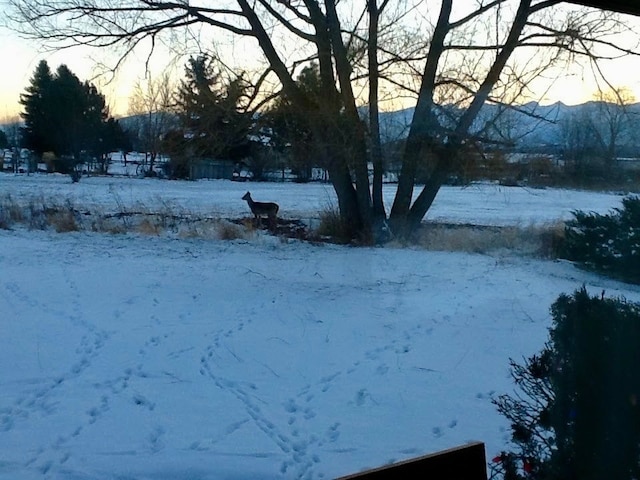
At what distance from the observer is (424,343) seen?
2.54 metres

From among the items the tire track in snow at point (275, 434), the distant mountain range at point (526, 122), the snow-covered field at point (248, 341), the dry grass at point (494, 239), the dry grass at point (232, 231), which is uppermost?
the distant mountain range at point (526, 122)

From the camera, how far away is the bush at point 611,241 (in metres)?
2.11

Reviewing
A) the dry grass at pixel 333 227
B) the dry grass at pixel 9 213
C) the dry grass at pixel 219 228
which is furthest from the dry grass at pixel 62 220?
the dry grass at pixel 333 227

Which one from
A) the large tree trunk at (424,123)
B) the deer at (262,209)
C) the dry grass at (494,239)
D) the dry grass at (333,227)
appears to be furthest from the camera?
the dry grass at (333,227)

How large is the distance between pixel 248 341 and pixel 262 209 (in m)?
1.14

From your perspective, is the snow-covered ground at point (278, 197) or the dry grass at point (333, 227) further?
the dry grass at point (333, 227)

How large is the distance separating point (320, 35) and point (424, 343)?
2.29m

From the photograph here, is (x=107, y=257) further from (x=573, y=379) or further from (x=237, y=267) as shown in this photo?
(x=573, y=379)

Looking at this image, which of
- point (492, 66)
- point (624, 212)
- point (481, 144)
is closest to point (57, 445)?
point (624, 212)

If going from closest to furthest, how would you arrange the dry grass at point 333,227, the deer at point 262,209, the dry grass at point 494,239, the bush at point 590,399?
the bush at point 590,399 < the dry grass at point 494,239 < the deer at point 262,209 < the dry grass at point 333,227

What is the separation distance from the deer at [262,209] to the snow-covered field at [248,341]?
65 millimetres

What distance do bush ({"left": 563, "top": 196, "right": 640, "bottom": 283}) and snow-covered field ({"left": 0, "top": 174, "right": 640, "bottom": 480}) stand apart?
8cm

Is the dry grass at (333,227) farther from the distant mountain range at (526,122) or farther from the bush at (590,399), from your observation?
the bush at (590,399)

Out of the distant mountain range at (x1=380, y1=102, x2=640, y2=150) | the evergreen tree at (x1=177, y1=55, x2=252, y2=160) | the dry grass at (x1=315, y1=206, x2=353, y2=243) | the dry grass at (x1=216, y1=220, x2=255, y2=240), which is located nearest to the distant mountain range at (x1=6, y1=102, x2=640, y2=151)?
the distant mountain range at (x1=380, y1=102, x2=640, y2=150)
